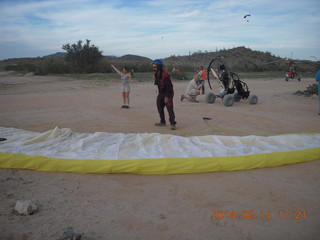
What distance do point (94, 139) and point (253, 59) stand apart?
44569 mm

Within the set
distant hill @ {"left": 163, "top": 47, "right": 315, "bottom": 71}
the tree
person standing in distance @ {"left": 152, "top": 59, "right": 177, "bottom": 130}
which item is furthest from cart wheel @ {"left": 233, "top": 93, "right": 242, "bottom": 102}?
distant hill @ {"left": 163, "top": 47, "right": 315, "bottom": 71}

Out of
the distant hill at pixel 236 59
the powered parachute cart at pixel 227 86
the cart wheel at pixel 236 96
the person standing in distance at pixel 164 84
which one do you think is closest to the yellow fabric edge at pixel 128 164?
the person standing in distance at pixel 164 84

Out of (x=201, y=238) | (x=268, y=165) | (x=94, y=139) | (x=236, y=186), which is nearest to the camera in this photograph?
(x=201, y=238)

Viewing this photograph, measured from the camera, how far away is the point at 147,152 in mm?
4691

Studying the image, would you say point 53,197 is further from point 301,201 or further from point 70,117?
point 70,117

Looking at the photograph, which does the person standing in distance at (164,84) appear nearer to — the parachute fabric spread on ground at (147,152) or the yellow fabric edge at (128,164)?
the parachute fabric spread on ground at (147,152)

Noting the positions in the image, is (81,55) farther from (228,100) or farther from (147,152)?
(147,152)

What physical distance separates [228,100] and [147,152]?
20.2 feet

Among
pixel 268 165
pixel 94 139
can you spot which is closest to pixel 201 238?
pixel 268 165

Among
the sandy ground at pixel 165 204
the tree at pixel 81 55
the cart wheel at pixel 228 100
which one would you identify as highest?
the tree at pixel 81 55

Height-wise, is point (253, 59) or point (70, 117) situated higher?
point (253, 59)

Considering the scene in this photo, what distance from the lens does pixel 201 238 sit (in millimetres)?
2760

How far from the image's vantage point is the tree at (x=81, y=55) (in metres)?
27.7

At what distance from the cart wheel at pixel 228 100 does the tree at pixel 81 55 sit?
63.8 ft
